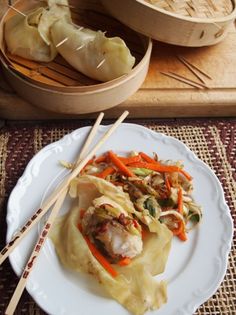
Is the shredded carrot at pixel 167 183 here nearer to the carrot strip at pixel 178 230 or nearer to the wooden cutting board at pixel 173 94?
the carrot strip at pixel 178 230

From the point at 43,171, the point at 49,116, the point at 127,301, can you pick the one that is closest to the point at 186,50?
the point at 49,116

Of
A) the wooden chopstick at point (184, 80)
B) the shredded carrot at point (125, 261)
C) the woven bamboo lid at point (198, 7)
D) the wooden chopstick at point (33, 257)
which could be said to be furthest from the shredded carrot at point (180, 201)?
the woven bamboo lid at point (198, 7)

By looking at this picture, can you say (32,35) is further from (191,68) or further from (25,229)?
(25,229)

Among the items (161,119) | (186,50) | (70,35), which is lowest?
(161,119)

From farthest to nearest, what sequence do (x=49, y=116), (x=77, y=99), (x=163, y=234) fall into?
(x=49, y=116)
(x=77, y=99)
(x=163, y=234)

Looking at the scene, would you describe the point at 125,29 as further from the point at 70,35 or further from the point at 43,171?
the point at 43,171

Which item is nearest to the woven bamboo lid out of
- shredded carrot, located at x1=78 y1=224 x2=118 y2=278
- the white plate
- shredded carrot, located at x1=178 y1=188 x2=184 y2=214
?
the white plate
